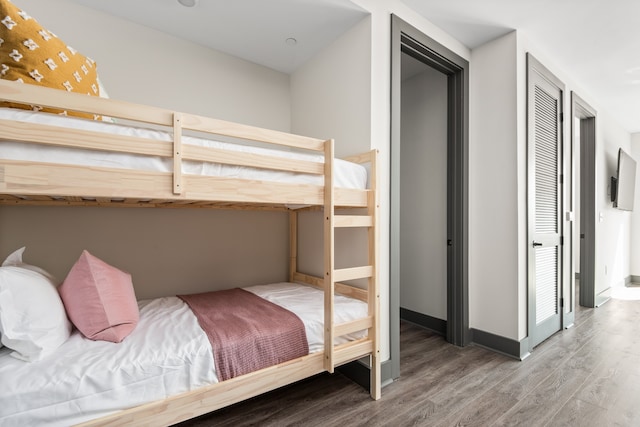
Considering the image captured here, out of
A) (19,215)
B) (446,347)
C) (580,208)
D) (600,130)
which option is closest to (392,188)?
(446,347)

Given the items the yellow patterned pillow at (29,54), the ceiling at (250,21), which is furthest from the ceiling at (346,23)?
the yellow patterned pillow at (29,54)

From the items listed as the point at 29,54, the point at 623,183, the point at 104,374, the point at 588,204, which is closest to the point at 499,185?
the point at 588,204

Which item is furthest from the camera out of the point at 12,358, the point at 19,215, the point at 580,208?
the point at 580,208

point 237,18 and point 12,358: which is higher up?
point 237,18

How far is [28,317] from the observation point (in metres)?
1.11

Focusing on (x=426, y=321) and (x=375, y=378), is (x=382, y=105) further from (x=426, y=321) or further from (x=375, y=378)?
(x=426, y=321)

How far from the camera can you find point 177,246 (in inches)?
89.7

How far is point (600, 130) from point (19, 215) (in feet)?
18.7

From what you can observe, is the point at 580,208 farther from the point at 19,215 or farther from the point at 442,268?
the point at 19,215

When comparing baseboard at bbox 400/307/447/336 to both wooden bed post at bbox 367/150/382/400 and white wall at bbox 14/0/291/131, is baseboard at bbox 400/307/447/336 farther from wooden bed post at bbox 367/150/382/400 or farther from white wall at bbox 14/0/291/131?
white wall at bbox 14/0/291/131

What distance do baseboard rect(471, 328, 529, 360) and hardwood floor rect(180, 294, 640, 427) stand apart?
55 mm

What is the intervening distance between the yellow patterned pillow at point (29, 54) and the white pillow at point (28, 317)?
650 millimetres

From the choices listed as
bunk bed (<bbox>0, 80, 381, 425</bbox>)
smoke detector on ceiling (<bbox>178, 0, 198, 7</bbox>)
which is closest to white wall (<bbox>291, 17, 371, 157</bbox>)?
bunk bed (<bbox>0, 80, 381, 425</bbox>)

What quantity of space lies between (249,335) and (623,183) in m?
5.18
